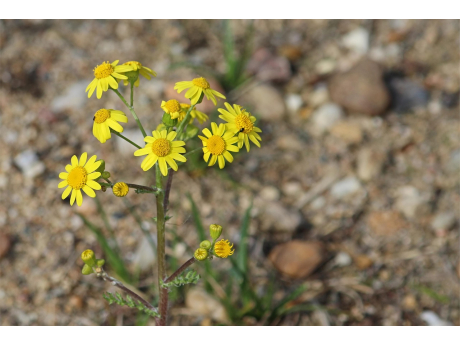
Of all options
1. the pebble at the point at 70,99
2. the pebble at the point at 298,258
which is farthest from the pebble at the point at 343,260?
the pebble at the point at 70,99

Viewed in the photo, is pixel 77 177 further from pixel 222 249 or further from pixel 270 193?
pixel 270 193

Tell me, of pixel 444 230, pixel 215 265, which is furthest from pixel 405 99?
pixel 215 265

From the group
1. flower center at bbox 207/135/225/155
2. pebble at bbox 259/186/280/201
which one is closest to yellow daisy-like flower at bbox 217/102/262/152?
flower center at bbox 207/135/225/155

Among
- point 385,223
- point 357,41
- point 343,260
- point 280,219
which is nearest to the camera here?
point 343,260

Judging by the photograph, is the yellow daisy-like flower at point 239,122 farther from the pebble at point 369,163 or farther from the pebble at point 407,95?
the pebble at point 407,95

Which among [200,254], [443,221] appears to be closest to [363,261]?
[443,221]

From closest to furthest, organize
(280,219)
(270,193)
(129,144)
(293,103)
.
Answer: (280,219) → (270,193) → (129,144) → (293,103)

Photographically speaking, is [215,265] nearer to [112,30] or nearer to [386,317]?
[386,317]
